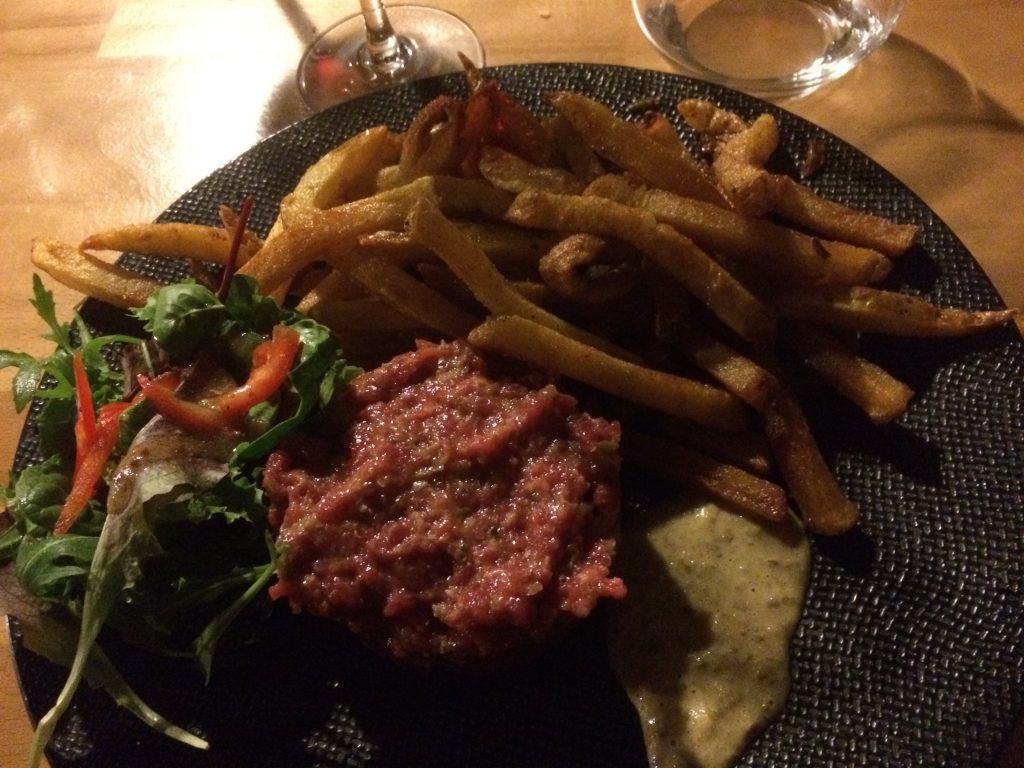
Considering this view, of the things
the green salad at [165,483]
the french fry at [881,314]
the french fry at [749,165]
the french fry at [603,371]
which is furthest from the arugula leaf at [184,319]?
the french fry at [881,314]

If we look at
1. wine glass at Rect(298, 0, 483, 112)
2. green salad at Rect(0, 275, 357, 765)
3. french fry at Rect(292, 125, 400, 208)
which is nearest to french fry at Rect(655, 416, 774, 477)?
green salad at Rect(0, 275, 357, 765)

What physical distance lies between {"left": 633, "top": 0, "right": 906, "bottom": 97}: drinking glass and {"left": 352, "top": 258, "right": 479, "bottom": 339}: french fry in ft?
5.04

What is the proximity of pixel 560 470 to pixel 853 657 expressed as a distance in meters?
0.78

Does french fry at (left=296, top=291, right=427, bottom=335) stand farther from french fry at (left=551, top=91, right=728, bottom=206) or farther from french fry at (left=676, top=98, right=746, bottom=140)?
french fry at (left=676, top=98, right=746, bottom=140)

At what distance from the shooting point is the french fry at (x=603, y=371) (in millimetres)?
2035

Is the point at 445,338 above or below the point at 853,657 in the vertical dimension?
above

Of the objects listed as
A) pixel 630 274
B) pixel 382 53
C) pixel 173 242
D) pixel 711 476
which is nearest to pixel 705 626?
pixel 711 476

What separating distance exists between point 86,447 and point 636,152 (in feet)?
4.98

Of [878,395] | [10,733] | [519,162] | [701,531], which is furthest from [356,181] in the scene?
[10,733]

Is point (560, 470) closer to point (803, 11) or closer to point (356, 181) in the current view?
point (356, 181)

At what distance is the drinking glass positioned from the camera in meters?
3.09

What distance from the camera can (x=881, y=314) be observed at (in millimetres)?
2129

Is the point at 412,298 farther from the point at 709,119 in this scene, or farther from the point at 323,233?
the point at 709,119

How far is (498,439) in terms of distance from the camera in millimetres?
1914
